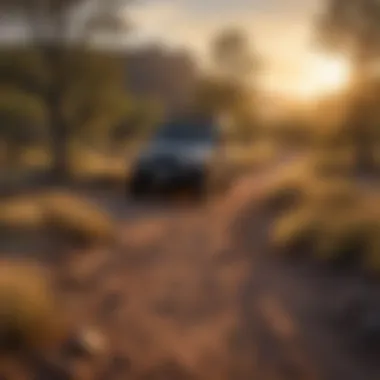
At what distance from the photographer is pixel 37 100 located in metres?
6.49

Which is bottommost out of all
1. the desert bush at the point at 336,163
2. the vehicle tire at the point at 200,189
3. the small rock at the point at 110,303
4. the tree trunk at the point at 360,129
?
the vehicle tire at the point at 200,189

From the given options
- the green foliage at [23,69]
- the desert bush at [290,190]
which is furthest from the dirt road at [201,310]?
the green foliage at [23,69]

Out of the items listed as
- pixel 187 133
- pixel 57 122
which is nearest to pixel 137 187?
pixel 187 133

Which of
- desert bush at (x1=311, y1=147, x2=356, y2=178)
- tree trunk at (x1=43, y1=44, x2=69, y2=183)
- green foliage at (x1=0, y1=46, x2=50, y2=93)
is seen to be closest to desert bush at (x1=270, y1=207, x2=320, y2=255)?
desert bush at (x1=311, y1=147, x2=356, y2=178)

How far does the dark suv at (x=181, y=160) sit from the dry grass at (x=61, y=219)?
177 centimetres

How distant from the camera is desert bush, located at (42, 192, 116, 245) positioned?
5.52m

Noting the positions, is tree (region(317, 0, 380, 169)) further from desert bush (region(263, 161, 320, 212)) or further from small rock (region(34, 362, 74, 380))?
small rock (region(34, 362, 74, 380))

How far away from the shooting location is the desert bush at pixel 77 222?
18.1 ft

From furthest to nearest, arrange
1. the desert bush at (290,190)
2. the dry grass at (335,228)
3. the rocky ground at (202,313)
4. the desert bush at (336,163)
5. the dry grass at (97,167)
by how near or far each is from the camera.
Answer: the desert bush at (290,190) < the desert bush at (336,163) < the dry grass at (97,167) < the dry grass at (335,228) < the rocky ground at (202,313)

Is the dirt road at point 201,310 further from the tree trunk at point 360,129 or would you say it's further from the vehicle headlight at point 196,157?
the vehicle headlight at point 196,157

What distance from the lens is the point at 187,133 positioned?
8.59 metres

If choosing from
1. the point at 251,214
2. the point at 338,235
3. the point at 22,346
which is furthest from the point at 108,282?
the point at 251,214

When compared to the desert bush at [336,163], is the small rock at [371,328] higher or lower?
lower

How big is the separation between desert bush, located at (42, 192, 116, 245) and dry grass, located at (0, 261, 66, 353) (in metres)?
1.31
